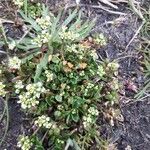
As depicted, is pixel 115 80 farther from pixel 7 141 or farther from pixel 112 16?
pixel 7 141

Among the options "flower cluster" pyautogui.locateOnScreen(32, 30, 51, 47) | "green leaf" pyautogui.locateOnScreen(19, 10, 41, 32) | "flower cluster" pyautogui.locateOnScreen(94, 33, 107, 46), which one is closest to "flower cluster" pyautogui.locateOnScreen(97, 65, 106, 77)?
"flower cluster" pyautogui.locateOnScreen(94, 33, 107, 46)

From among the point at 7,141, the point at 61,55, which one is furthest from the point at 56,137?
the point at 61,55

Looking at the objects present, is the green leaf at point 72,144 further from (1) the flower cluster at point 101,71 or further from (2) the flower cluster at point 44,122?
(1) the flower cluster at point 101,71

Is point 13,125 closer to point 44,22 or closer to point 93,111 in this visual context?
point 93,111

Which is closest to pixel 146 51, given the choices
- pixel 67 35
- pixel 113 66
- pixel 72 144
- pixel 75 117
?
pixel 113 66

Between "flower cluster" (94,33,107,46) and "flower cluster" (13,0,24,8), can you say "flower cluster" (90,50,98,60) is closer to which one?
"flower cluster" (94,33,107,46)

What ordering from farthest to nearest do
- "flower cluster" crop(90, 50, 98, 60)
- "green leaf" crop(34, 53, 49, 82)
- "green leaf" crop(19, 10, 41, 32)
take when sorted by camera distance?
"green leaf" crop(19, 10, 41, 32), "flower cluster" crop(90, 50, 98, 60), "green leaf" crop(34, 53, 49, 82)

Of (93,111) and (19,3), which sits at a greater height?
(19,3)
